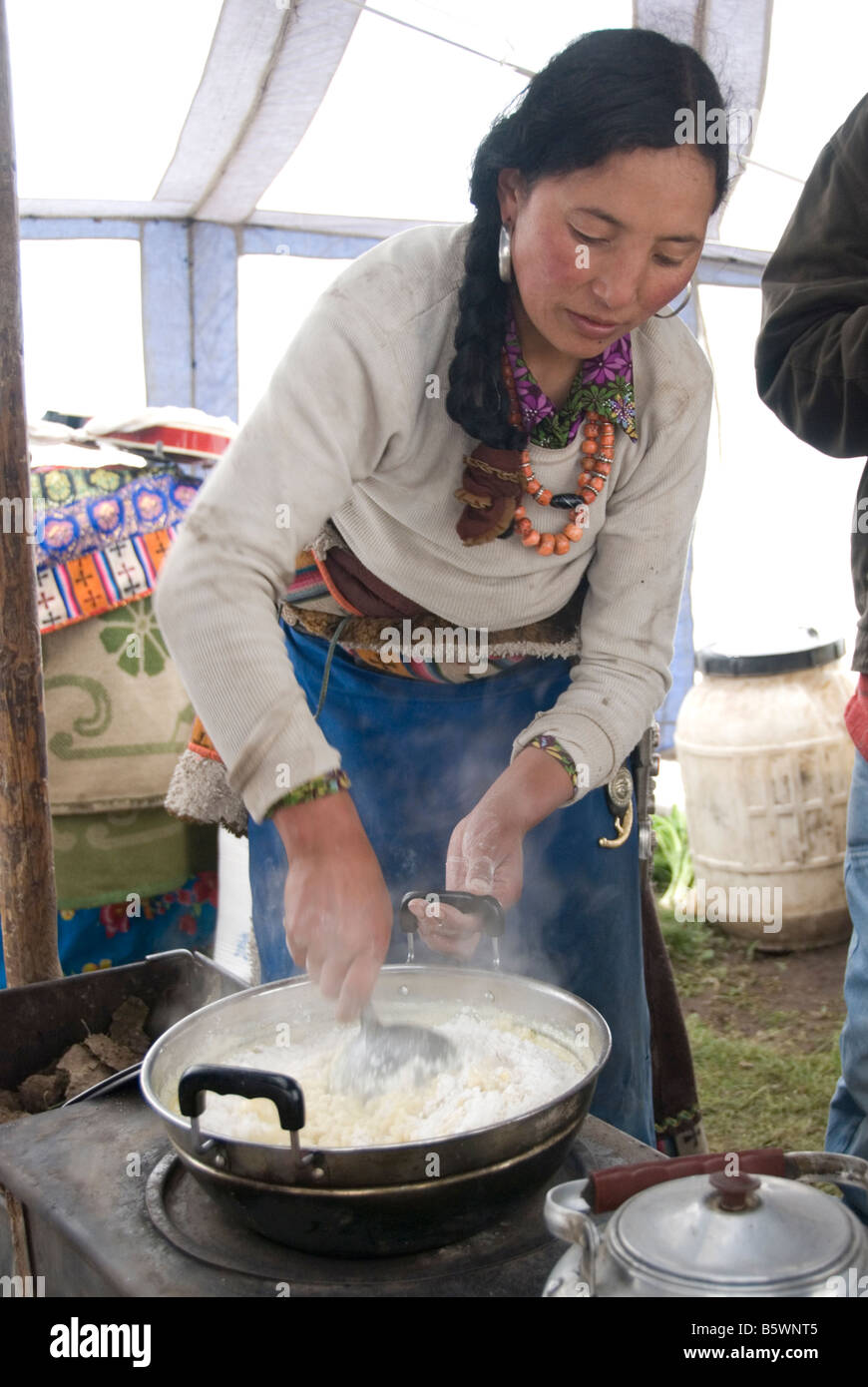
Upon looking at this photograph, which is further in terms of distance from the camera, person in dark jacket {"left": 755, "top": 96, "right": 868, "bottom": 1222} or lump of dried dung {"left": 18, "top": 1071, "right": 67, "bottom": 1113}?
lump of dried dung {"left": 18, "top": 1071, "right": 67, "bottom": 1113}

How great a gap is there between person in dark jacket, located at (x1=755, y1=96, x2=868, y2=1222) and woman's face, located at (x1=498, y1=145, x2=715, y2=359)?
0.32 meters

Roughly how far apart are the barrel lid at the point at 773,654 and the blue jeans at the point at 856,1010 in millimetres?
2912

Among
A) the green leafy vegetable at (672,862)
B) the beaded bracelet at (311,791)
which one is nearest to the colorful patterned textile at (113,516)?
the beaded bracelet at (311,791)

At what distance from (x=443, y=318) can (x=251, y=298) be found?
177 inches

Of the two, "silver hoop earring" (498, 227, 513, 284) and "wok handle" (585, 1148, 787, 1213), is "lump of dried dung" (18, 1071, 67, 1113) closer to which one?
"wok handle" (585, 1148, 787, 1213)

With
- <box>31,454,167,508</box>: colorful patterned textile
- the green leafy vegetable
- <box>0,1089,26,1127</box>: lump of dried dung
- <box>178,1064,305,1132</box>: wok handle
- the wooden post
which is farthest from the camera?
the green leafy vegetable

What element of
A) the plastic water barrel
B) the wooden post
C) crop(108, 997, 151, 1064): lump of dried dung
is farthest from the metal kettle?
the plastic water barrel

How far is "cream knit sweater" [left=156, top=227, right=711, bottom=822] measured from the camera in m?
1.51

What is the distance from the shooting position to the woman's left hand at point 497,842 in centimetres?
176

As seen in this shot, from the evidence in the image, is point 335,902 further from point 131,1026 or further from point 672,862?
point 672,862

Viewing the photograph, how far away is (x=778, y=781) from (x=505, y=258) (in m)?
3.42

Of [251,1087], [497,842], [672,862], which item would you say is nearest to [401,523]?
[497,842]

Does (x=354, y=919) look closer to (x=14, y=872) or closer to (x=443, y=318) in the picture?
(x=443, y=318)

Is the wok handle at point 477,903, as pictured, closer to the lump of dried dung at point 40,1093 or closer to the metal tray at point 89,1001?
the metal tray at point 89,1001
